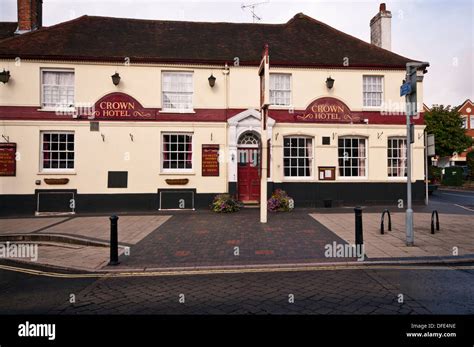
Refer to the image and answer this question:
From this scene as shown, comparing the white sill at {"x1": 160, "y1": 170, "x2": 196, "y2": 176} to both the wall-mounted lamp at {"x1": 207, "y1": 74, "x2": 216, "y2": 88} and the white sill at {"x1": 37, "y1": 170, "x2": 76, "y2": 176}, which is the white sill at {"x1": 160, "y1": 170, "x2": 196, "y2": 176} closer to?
the white sill at {"x1": 37, "y1": 170, "x2": 76, "y2": 176}

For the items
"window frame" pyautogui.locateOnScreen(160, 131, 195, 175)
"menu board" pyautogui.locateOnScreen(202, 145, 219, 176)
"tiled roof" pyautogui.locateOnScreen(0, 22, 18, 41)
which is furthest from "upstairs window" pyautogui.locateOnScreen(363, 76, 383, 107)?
"tiled roof" pyautogui.locateOnScreen(0, 22, 18, 41)

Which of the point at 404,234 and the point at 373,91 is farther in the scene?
the point at 373,91

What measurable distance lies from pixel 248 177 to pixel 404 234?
26.0 feet

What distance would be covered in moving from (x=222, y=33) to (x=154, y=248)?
14.2 metres

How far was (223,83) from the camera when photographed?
15.7 metres

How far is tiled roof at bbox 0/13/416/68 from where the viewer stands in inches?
598

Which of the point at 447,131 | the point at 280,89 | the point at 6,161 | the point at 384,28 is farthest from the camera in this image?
the point at 447,131

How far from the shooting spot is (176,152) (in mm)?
15484

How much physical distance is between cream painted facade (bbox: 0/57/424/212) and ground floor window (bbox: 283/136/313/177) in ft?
1.13

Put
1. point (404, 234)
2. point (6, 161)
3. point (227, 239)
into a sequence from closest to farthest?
point (227, 239) < point (404, 234) < point (6, 161)

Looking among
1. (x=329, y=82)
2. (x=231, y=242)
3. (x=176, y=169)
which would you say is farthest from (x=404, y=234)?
(x=176, y=169)

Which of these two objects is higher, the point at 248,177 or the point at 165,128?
the point at 165,128

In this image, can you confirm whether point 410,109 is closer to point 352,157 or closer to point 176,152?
point 352,157

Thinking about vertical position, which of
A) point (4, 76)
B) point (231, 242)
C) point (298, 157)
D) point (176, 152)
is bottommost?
point (231, 242)
